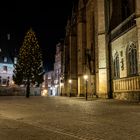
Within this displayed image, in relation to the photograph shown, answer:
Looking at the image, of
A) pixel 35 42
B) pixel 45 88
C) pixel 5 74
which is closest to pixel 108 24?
pixel 35 42

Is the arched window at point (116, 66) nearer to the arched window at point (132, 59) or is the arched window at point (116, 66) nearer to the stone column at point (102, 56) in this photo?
the stone column at point (102, 56)

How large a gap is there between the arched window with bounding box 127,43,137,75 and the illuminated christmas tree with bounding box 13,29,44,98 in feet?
76.4

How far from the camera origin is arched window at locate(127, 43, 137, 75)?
26984 mm

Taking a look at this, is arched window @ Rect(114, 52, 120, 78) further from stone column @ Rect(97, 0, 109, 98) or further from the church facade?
stone column @ Rect(97, 0, 109, 98)

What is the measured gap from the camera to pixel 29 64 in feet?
155

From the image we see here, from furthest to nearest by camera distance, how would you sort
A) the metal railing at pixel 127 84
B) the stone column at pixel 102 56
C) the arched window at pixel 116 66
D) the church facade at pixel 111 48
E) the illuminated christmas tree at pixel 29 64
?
the illuminated christmas tree at pixel 29 64 < the stone column at pixel 102 56 < the arched window at pixel 116 66 < the church facade at pixel 111 48 < the metal railing at pixel 127 84

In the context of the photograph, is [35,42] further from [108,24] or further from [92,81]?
[108,24]

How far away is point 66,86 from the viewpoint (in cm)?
5591

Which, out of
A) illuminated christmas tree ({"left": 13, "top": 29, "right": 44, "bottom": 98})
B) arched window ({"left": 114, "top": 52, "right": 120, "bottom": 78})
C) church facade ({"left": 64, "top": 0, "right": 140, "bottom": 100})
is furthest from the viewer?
illuminated christmas tree ({"left": 13, "top": 29, "right": 44, "bottom": 98})

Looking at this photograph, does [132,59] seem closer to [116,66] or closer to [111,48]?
[116,66]

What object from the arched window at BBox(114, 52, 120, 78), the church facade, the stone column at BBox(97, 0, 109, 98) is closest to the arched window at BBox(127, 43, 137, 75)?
the church facade

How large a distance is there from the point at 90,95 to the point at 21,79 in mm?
14896

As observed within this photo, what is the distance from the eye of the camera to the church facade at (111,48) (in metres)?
26.9

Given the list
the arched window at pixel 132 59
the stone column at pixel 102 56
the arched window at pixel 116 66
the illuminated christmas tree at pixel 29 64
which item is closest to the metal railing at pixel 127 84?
the arched window at pixel 116 66
